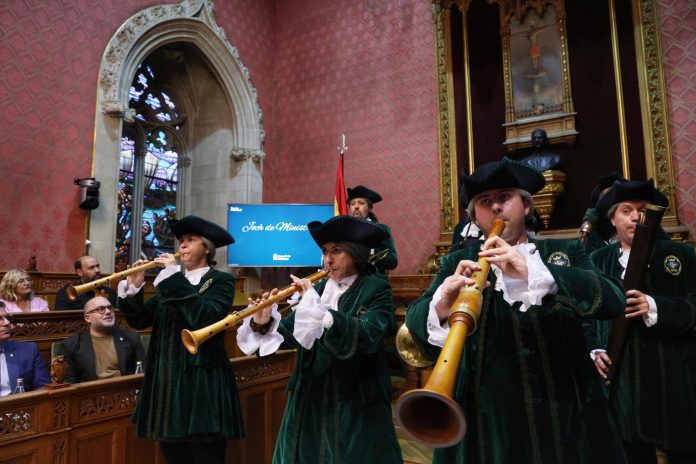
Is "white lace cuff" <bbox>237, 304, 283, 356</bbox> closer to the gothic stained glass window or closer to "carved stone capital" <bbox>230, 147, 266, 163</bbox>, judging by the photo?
the gothic stained glass window

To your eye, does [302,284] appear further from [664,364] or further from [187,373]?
[664,364]

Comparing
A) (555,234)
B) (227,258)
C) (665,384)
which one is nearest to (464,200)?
(665,384)

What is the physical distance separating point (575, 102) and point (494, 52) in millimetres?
1427

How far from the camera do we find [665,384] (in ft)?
7.76

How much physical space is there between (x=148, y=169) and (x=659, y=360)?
8.38 metres

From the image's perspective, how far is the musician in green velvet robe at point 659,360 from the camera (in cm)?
230

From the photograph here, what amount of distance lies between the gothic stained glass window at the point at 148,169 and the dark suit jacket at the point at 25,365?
16.2 ft

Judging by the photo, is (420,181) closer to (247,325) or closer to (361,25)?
(361,25)

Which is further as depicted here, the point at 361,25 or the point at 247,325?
the point at 361,25

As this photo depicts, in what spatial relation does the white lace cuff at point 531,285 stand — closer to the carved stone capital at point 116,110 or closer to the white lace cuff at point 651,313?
the white lace cuff at point 651,313

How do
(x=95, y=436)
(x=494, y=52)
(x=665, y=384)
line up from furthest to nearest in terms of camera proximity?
(x=494, y=52), (x=95, y=436), (x=665, y=384)

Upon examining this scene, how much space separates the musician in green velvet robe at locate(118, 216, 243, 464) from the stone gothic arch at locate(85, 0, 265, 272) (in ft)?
14.5

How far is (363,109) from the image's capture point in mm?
8602

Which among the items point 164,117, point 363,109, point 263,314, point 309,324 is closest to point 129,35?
point 164,117
